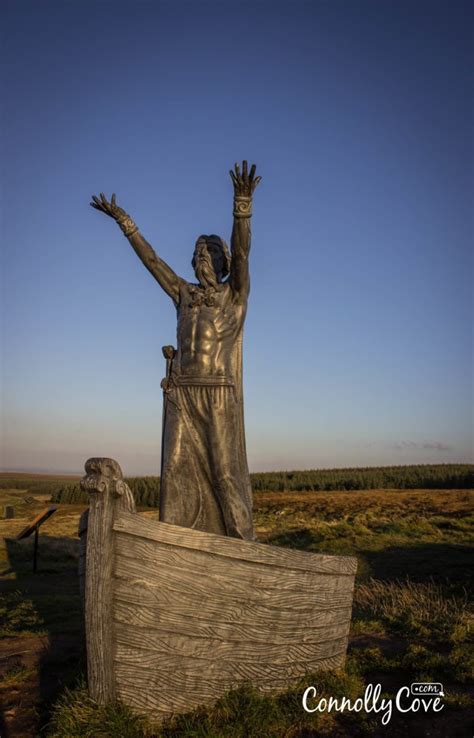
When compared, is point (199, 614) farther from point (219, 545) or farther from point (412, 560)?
point (412, 560)

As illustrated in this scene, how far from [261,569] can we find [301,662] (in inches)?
49.8

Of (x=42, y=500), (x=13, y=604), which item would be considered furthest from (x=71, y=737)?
(x=42, y=500)

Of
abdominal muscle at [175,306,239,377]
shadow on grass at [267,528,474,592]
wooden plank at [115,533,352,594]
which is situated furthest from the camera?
shadow on grass at [267,528,474,592]

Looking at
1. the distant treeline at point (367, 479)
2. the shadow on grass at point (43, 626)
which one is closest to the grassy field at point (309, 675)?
the shadow on grass at point (43, 626)

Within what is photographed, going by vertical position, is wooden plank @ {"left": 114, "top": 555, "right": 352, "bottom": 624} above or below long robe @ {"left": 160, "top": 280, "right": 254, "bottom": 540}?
below

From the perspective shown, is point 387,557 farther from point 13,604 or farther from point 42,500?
point 42,500

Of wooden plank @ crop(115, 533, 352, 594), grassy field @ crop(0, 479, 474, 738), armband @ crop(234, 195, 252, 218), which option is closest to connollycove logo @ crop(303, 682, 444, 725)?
grassy field @ crop(0, 479, 474, 738)

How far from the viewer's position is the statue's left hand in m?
5.49

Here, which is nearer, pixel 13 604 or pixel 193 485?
pixel 193 485

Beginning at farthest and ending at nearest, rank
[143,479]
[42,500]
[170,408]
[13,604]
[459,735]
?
[143,479]
[42,500]
[13,604]
[170,408]
[459,735]

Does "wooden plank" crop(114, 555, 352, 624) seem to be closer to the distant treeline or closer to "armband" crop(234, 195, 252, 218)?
"armband" crop(234, 195, 252, 218)

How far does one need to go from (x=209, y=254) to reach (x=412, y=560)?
46.1 feet

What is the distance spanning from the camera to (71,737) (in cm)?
422

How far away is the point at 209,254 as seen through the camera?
247 inches
